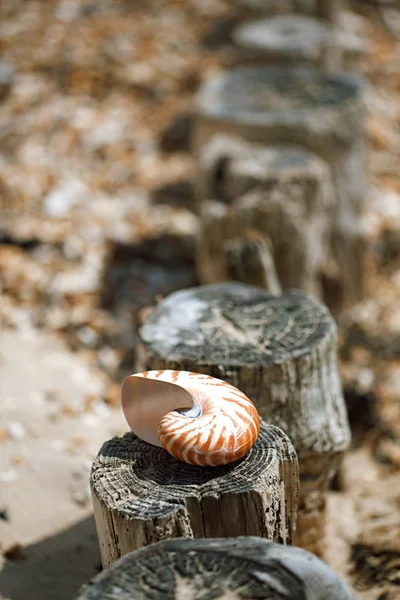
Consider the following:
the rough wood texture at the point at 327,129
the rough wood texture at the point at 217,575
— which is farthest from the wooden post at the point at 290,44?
the rough wood texture at the point at 217,575

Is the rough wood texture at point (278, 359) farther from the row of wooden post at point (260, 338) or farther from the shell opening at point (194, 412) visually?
the shell opening at point (194, 412)

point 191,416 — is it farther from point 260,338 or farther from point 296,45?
point 296,45

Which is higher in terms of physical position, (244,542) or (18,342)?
(244,542)

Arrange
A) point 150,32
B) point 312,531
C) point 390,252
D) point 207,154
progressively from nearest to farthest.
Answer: point 312,531, point 207,154, point 390,252, point 150,32

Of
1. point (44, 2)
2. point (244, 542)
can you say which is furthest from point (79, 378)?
point (44, 2)

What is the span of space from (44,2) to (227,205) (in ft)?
21.0

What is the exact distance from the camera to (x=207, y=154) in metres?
4.19

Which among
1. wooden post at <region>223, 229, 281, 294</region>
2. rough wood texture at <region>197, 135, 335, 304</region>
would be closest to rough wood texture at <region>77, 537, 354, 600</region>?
wooden post at <region>223, 229, 281, 294</region>

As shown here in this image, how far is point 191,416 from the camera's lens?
2016 mm

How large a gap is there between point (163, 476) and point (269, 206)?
2.06m

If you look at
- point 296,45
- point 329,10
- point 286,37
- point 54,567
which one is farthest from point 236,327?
point 329,10

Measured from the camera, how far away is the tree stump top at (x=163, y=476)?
6.07 feet

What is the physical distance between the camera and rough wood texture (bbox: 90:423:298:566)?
1.82 metres

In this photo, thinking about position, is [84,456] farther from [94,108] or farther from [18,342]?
[94,108]
